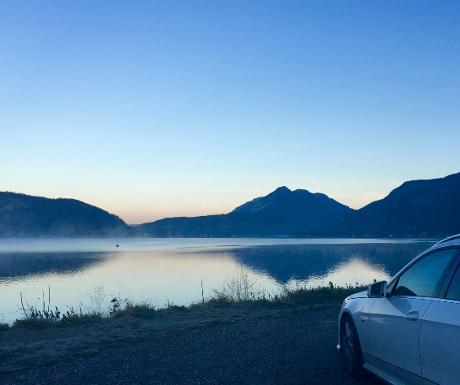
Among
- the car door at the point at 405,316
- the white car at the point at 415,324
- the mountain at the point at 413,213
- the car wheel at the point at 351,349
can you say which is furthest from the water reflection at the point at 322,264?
the mountain at the point at 413,213

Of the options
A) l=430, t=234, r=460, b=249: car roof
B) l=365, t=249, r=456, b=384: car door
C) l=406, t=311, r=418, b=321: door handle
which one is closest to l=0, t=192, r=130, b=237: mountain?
l=365, t=249, r=456, b=384: car door

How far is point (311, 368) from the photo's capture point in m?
5.70

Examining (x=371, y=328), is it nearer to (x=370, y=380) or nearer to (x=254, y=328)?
(x=370, y=380)

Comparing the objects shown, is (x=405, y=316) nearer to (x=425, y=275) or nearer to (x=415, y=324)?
(x=415, y=324)

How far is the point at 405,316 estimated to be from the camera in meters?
3.80

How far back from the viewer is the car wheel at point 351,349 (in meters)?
5.05

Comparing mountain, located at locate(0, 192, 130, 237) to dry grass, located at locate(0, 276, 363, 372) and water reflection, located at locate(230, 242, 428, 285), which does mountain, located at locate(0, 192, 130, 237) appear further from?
dry grass, located at locate(0, 276, 363, 372)

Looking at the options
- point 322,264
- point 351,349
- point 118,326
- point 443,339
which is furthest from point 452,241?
point 322,264

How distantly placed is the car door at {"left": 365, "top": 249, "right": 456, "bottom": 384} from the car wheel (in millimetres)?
391

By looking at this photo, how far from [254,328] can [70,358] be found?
3.79 m

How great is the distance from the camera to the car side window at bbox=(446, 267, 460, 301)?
10.6 feet

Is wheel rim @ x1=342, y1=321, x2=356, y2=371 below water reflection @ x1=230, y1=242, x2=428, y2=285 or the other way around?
the other way around

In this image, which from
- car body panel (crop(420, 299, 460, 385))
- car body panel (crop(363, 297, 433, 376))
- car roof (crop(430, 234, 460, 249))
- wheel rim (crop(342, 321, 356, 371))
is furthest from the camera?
wheel rim (crop(342, 321, 356, 371))

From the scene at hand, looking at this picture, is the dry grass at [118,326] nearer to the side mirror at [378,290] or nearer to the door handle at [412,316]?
the side mirror at [378,290]
